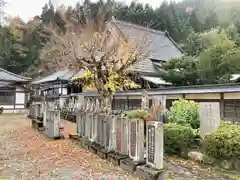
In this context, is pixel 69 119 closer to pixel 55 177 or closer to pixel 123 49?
pixel 123 49

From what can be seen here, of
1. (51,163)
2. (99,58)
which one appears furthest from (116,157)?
(99,58)

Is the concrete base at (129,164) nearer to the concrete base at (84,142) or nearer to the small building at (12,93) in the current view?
the concrete base at (84,142)

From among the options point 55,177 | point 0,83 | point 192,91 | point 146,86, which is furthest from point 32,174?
point 0,83

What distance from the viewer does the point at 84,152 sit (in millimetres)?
7961

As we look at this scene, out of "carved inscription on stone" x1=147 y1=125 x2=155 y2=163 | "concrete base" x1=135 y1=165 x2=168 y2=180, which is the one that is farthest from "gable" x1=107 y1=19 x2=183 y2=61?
"concrete base" x1=135 y1=165 x2=168 y2=180

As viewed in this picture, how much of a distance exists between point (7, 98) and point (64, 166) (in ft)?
75.7

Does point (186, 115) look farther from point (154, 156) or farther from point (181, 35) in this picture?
point (181, 35)

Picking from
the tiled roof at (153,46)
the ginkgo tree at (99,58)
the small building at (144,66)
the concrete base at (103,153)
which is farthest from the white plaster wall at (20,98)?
the concrete base at (103,153)

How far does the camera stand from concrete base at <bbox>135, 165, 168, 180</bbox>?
17.1 ft

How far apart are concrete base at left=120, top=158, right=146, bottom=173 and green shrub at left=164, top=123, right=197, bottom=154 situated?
7.29 ft

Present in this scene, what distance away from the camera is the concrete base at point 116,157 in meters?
6.46

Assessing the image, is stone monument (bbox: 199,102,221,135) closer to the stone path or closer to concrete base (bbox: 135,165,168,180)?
the stone path

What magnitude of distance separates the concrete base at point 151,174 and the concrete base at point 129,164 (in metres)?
0.26

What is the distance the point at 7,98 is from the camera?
27.2m
